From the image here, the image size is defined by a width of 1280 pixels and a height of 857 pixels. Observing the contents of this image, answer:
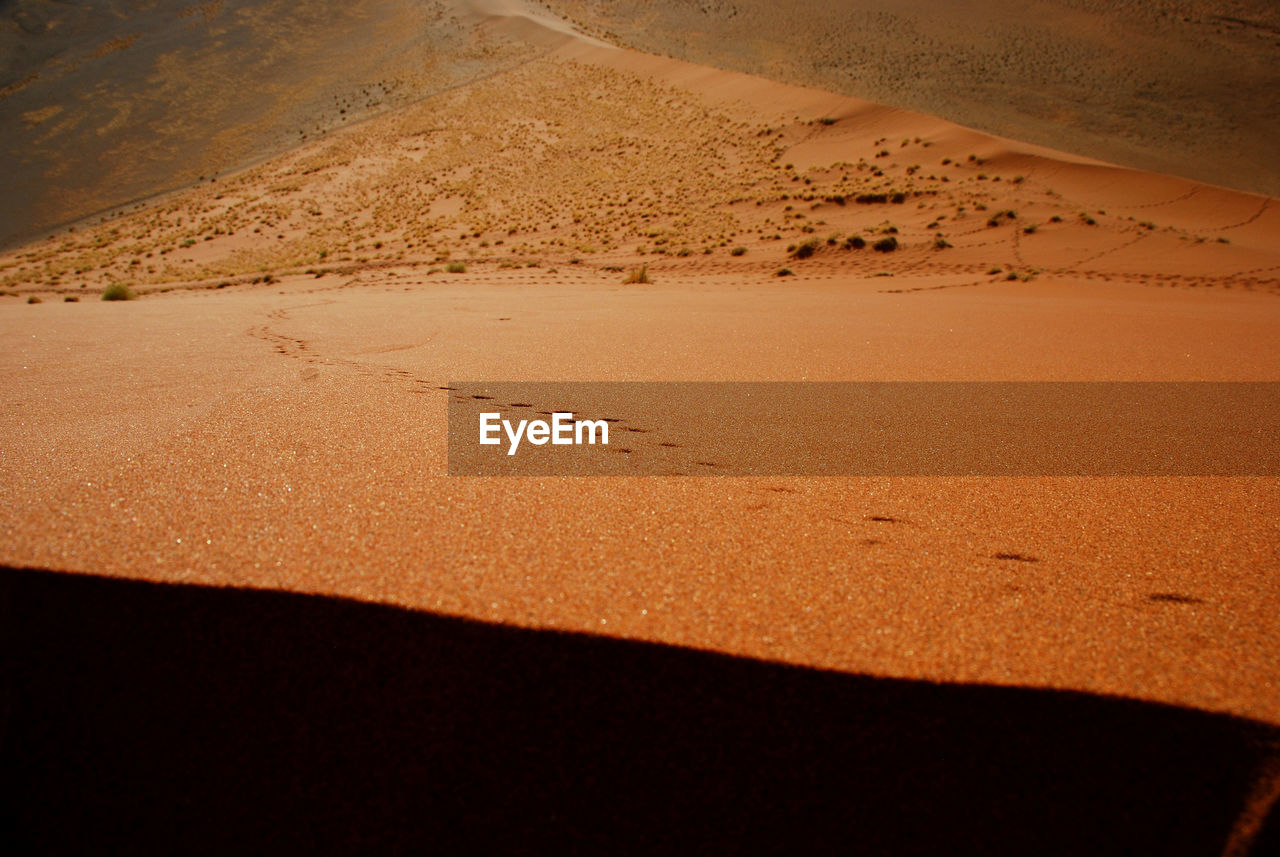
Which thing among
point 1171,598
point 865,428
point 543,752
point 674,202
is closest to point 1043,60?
point 674,202

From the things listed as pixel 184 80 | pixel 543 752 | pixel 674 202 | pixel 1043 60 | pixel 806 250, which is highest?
pixel 1043 60

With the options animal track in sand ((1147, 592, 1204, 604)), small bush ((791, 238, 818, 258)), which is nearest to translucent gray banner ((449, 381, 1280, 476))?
animal track in sand ((1147, 592, 1204, 604))

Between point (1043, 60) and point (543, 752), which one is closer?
point (543, 752)

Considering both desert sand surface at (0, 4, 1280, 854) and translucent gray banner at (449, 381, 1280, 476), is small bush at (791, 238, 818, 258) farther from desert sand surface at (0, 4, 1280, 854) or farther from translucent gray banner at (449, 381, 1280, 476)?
translucent gray banner at (449, 381, 1280, 476)

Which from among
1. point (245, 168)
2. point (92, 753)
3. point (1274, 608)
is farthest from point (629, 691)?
point (245, 168)

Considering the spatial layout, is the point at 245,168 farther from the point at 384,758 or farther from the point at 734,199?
the point at 384,758

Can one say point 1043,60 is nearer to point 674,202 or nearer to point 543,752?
point 674,202
